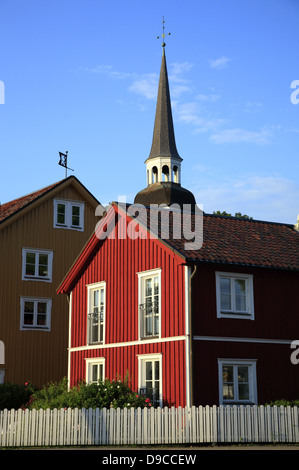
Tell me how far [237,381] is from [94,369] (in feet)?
23.2

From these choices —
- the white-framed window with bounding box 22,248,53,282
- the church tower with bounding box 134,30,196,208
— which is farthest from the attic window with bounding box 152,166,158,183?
the white-framed window with bounding box 22,248,53,282

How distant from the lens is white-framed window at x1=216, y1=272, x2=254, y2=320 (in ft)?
76.0

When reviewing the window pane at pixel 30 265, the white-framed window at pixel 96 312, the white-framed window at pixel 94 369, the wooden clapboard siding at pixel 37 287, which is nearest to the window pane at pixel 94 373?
the white-framed window at pixel 94 369

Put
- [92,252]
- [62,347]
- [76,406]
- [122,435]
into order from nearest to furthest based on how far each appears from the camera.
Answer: [122,435] → [76,406] → [92,252] → [62,347]

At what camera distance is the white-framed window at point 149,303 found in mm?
24000

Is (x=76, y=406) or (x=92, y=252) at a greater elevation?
(x=92, y=252)

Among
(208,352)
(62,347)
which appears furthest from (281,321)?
(62,347)

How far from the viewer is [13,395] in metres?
28.0

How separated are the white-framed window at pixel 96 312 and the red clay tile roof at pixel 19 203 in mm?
7723

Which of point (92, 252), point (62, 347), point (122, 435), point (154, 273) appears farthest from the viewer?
point (62, 347)

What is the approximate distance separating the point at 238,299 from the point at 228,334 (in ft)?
4.87

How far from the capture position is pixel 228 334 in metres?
22.9

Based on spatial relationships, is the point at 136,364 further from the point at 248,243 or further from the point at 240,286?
the point at 248,243

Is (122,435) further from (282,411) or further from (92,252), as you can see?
(92,252)
